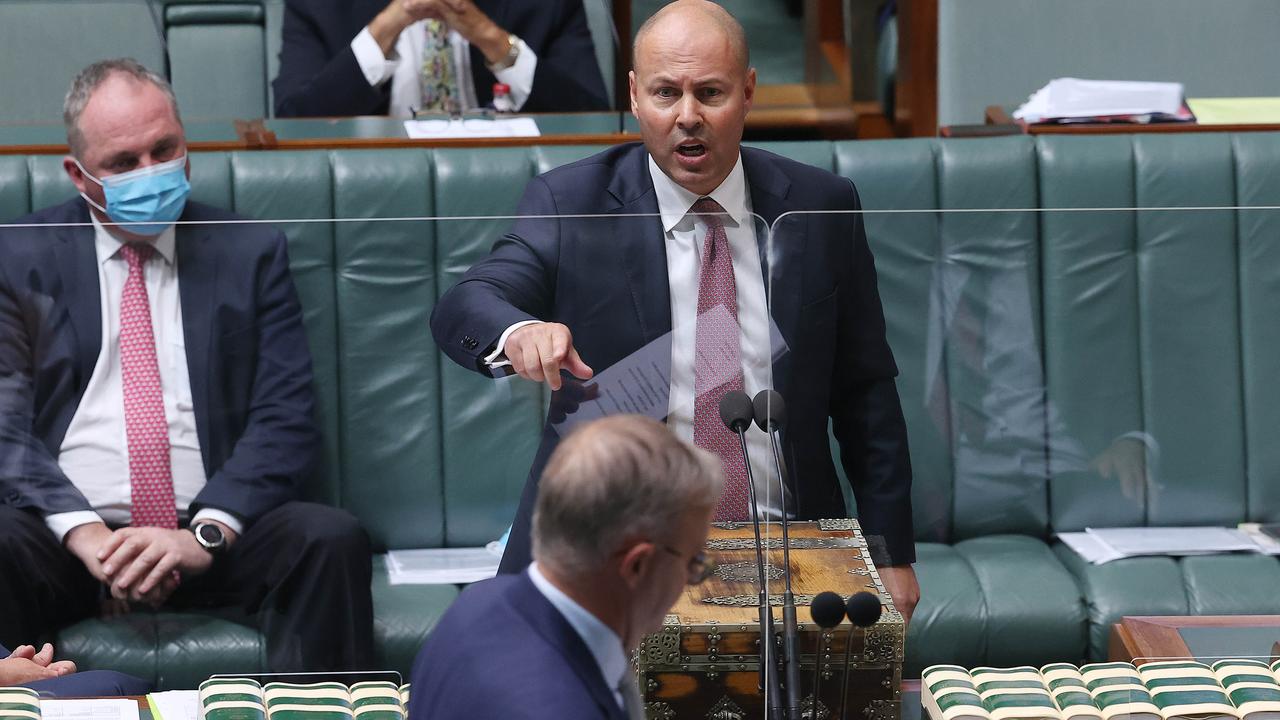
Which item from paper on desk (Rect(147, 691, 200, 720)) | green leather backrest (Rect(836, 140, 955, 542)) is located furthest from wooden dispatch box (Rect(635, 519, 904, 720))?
paper on desk (Rect(147, 691, 200, 720))

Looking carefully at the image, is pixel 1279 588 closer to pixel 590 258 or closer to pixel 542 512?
pixel 590 258

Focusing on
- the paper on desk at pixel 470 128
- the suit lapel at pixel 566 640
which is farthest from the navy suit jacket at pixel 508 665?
the paper on desk at pixel 470 128

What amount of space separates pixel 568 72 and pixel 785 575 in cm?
195

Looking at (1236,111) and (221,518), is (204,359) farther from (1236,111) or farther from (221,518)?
(1236,111)

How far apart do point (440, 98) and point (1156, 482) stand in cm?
188

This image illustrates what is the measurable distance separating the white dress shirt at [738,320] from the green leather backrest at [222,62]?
216 cm

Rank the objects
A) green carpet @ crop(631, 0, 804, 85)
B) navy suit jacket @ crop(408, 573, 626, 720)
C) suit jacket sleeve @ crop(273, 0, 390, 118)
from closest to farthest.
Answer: navy suit jacket @ crop(408, 573, 626, 720)
suit jacket sleeve @ crop(273, 0, 390, 118)
green carpet @ crop(631, 0, 804, 85)

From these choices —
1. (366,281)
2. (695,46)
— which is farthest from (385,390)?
(695,46)

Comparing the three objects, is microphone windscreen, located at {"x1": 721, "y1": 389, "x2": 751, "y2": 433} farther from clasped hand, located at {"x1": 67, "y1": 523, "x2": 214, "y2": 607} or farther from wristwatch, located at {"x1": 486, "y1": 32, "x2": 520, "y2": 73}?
wristwatch, located at {"x1": 486, "y1": 32, "x2": 520, "y2": 73}

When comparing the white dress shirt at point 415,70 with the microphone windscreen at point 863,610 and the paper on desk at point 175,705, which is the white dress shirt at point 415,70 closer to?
the paper on desk at point 175,705

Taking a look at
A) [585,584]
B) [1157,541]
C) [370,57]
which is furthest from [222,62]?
[585,584]

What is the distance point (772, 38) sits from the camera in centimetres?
427

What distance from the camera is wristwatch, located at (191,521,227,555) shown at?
166 cm

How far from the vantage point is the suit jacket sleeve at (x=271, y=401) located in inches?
66.2
